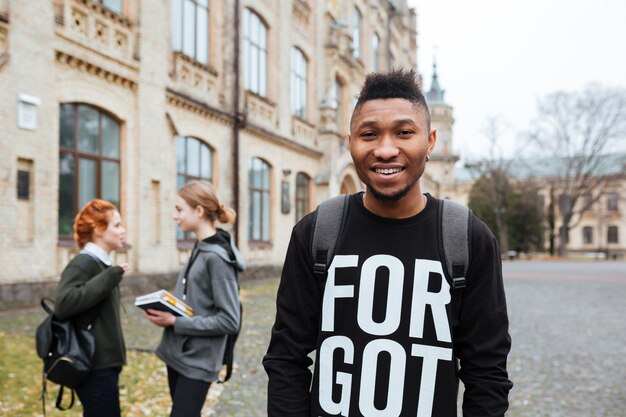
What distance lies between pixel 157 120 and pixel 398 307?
12.9 m

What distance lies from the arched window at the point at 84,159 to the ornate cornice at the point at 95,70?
753 mm

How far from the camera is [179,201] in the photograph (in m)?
3.54

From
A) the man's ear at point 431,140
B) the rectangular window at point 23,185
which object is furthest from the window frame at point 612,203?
the man's ear at point 431,140

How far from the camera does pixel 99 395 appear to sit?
10.2ft

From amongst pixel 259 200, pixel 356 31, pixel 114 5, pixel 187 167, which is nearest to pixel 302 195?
pixel 259 200

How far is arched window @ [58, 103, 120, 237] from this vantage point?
11297 millimetres

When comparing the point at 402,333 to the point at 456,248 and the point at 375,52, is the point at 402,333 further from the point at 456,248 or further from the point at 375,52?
the point at 375,52

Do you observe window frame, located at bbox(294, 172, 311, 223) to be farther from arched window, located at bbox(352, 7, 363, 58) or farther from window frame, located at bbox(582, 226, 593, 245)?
window frame, located at bbox(582, 226, 593, 245)

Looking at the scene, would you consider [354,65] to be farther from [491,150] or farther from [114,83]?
[491,150]

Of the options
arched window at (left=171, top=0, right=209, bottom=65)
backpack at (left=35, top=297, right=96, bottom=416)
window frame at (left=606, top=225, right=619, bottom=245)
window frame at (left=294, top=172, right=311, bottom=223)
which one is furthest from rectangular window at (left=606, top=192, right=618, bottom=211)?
backpack at (left=35, top=297, right=96, bottom=416)

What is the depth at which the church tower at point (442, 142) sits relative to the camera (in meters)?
65.1

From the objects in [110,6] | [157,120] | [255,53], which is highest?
[255,53]

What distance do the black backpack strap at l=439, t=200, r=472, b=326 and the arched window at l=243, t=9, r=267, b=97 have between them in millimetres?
17058

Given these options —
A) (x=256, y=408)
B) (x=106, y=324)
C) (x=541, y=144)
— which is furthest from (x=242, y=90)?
(x=541, y=144)
